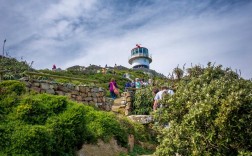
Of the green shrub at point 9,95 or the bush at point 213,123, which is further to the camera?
the green shrub at point 9,95

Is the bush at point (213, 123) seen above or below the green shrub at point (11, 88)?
below

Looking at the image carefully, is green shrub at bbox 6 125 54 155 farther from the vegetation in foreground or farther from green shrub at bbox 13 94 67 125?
green shrub at bbox 13 94 67 125

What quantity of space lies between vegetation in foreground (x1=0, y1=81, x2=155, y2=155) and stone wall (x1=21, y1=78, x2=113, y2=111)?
2949mm

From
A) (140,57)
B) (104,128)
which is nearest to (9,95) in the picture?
(104,128)

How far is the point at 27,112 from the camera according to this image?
8.53 meters

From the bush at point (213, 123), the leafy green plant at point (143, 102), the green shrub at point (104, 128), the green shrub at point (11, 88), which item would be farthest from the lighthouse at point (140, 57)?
the bush at point (213, 123)

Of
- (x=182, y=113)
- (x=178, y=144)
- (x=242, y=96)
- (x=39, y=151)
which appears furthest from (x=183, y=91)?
(x=39, y=151)

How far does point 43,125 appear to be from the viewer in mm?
8492

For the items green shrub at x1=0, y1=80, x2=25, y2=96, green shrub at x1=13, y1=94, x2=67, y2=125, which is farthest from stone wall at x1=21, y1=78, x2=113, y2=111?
green shrub at x1=13, y1=94, x2=67, y2=125

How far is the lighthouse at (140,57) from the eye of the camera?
58.3 metres

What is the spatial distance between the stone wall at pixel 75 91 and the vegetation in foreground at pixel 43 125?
295 cm

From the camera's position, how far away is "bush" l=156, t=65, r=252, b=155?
6.68 m

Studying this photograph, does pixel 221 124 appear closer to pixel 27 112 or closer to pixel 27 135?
pixel 27 135

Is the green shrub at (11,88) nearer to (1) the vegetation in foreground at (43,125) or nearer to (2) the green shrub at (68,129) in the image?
(1) the vegetation in foreground at (43,125)
